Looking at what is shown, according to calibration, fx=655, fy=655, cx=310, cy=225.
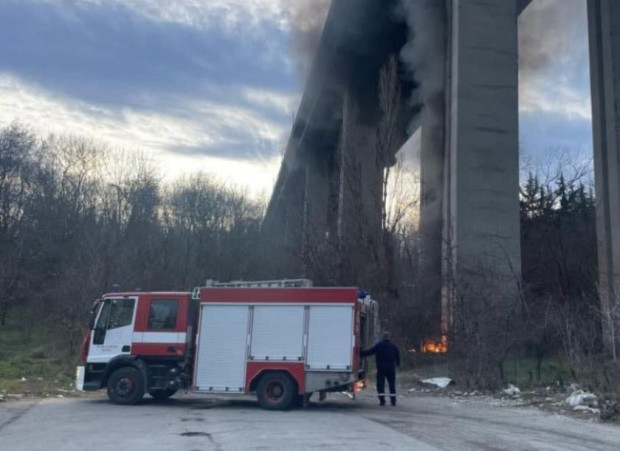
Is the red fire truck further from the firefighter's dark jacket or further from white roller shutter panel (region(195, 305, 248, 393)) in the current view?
the firefighter's dark jacket

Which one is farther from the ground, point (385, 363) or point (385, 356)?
point (385, 356)

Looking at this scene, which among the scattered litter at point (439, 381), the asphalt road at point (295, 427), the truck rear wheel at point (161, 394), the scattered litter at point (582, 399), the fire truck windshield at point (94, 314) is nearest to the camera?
the asphalt road at point (295, 427)

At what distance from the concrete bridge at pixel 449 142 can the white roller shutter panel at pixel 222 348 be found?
7.56 m

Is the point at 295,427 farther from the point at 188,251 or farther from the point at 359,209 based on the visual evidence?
the point at 188,251

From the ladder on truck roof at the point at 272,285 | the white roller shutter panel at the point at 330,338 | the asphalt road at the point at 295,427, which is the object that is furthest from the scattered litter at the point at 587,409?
the ladder on truck roof at the point at 272,285

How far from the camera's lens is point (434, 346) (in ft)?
69.5

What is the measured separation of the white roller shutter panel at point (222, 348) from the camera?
13.8 m

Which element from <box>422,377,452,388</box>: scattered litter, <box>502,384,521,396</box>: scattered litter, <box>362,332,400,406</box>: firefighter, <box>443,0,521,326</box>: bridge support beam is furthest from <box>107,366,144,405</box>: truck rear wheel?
<box>443,0,521,326</box>: bridge support beam

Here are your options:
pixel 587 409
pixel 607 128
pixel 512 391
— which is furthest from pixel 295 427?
pixel 607 128

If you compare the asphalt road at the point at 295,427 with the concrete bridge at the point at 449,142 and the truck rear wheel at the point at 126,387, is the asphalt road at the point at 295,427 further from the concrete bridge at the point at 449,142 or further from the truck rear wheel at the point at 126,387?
the concrete bridge at the point at 449,142

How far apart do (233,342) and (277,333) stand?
3.20 ft

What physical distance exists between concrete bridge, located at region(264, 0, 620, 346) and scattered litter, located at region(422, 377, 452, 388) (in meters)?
2.23

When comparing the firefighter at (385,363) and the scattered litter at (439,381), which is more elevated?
the firefighter at (385,363)

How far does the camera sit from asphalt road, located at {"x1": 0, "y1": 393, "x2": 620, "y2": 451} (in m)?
9.24
